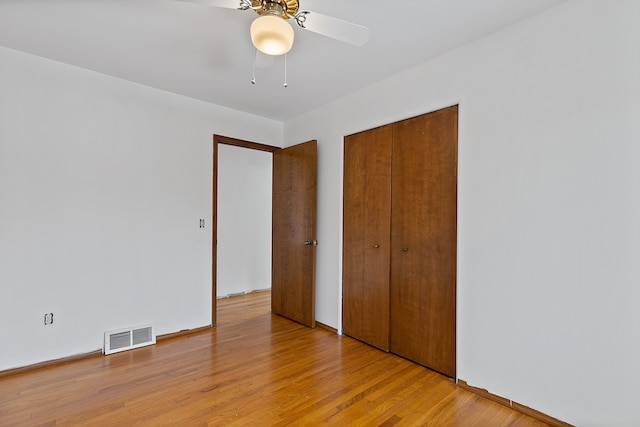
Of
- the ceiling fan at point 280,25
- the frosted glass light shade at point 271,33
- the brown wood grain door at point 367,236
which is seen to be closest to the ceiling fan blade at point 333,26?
the ceiling fan at point 280,25

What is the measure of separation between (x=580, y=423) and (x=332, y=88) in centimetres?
315

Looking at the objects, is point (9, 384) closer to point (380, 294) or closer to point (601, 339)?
point (380, 294)

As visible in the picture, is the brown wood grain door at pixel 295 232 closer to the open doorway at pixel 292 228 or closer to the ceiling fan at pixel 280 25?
the open doorway at pixel 292 228

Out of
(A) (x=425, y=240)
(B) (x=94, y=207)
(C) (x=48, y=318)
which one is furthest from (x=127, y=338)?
(A) (x=425, y=240)

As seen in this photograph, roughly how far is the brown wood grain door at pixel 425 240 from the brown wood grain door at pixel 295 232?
3.55 ft

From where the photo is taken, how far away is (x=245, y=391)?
2.22 m

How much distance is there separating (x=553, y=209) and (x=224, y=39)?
2505 millimetres

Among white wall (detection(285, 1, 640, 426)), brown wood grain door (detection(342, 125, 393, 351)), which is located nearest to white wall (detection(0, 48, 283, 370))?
brown wood grain door (detection(342, 125, 393, 351))

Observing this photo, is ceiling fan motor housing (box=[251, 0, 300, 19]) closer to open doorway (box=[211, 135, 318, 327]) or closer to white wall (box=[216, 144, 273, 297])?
open doorway (box=[211, 135, 318, 327])

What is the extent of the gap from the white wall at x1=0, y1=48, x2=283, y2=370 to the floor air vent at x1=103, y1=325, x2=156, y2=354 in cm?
8

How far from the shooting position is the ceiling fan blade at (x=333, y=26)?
162 centimetres

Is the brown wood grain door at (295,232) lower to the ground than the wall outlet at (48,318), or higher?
higher

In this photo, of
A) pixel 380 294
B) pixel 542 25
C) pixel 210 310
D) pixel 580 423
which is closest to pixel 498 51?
pixel 542 25

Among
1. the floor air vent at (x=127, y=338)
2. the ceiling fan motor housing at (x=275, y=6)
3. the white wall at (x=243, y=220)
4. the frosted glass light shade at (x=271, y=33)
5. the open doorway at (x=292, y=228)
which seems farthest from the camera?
the white wall at (x=243, y=220)
